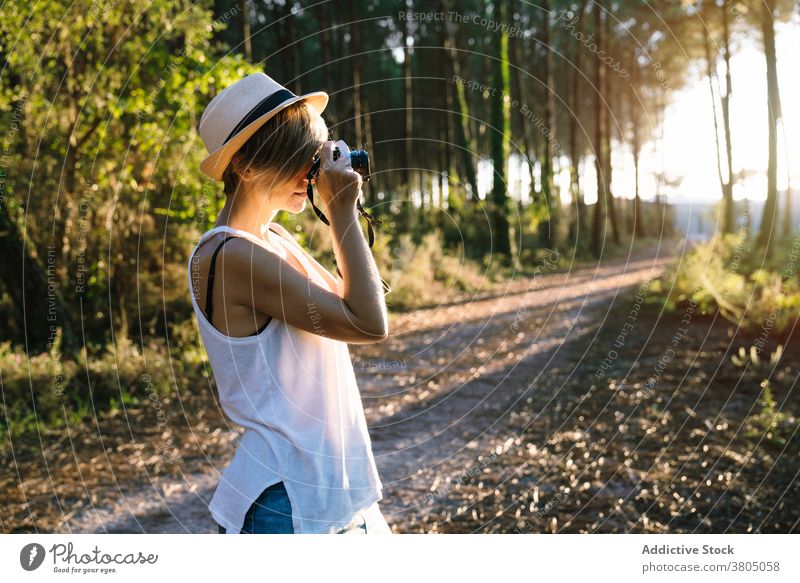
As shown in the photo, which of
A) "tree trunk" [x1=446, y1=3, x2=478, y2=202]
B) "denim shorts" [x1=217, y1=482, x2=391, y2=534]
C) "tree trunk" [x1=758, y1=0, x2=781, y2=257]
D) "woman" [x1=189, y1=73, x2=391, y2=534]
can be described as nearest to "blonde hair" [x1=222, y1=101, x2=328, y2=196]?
"woman" [x1=189, y1=73, x2=391, y2=534]

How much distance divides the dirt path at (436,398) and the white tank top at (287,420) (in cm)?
252

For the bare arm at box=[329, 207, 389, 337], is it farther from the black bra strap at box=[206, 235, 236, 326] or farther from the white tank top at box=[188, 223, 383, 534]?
the black bra strap at box=[206, 235, 236, 326]

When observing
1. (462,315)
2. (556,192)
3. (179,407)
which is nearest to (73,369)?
(179,407)

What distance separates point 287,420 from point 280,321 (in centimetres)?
23

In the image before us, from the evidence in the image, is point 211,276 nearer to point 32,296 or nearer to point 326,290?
point 326,290

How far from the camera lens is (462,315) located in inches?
461

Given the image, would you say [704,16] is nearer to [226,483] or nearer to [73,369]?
[73,369]

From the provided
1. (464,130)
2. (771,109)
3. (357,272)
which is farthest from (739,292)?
(464,130)

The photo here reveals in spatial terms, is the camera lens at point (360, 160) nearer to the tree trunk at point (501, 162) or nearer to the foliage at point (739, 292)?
the foliage at point (739, 292)

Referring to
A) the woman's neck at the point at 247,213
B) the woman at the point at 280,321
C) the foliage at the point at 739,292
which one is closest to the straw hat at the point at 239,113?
the woman at the point at 280,321

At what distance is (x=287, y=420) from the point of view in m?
1.78

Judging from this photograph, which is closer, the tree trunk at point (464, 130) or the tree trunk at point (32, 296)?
the tree trunk at point (32, 296)

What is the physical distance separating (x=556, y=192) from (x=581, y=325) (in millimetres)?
14918

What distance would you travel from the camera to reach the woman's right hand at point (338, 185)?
5.63 feet
